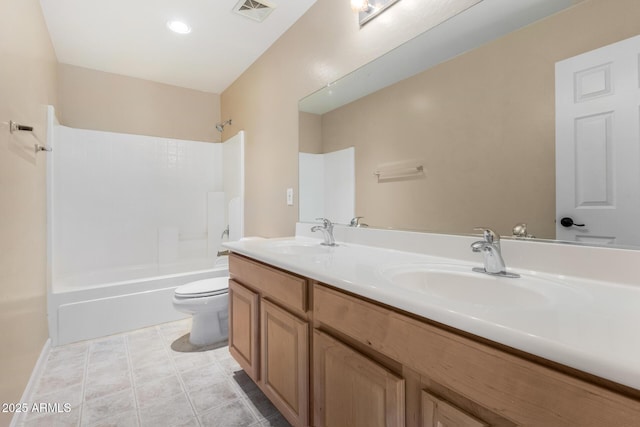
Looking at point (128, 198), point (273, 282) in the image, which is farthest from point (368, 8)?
point (128, 198)

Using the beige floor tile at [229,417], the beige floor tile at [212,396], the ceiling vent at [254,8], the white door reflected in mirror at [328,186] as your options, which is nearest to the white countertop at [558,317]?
the white door reflected in mirror at [328,186]

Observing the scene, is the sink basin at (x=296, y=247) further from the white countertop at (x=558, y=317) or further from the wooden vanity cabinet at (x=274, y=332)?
the white countertop at (x=558, y=317)

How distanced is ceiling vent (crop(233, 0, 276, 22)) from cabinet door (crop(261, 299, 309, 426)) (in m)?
1.88

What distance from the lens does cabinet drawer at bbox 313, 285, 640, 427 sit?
43cm

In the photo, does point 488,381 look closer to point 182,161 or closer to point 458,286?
point 458,286

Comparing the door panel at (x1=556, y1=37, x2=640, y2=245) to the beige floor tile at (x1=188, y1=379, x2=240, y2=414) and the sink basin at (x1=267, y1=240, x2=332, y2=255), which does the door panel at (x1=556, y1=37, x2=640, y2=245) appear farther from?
the beige floor tile at (x1=188, y1=379, x2=240, y2=414)

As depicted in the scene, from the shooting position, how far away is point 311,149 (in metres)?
1.98

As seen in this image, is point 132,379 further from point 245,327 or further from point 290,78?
point 290,78

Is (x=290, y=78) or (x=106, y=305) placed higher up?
(x=290, y=78)

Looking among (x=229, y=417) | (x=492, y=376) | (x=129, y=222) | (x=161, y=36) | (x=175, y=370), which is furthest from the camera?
(x=129, y=222)

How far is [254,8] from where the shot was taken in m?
1.99

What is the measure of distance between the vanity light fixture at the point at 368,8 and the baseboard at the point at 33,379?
2.53 meters

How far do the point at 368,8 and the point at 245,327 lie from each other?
1781 millimetres

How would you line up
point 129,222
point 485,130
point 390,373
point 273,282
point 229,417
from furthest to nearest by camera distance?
point 129,222 < point 229,417 < point 273,282 < point 485,130 < point 390,373
